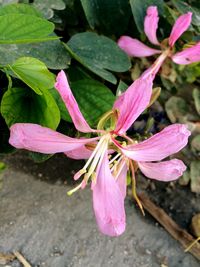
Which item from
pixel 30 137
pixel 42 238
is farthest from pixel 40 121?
pixel 42 238

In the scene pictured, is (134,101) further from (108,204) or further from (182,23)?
(182,23)

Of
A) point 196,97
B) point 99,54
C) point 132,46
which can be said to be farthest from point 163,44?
point 196,97

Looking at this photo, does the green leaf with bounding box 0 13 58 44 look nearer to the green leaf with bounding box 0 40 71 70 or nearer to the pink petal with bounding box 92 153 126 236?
the green leaf with bounding box 0 40 71 70

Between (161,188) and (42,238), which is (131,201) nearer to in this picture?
(161,188)

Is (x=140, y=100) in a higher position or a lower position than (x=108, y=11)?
higher

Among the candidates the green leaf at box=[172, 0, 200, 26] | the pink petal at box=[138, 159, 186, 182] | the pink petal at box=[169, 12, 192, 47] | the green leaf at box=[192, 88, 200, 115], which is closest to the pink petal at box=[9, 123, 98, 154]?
the pink petal at box=[138, 159, 186, 182]

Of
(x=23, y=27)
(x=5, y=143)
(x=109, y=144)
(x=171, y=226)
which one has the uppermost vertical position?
(x=23, y=27)
